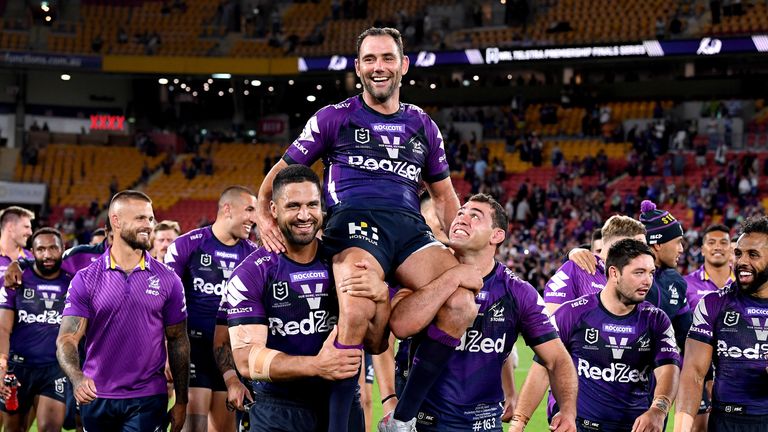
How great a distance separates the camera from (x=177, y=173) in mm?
43031

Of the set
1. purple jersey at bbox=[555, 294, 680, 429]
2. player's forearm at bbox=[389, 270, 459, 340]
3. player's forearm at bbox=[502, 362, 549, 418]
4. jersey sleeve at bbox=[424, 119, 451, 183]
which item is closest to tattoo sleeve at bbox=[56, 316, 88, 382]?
player's forearm at bbox=[389, 270, 459, 340]

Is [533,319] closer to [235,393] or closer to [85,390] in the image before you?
[235,393]

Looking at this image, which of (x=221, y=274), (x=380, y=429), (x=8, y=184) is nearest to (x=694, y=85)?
(x=8, y=184)

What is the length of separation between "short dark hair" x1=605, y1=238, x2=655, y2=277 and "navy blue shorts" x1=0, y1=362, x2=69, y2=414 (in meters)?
5.59

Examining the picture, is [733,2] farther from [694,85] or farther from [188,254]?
[188,254]

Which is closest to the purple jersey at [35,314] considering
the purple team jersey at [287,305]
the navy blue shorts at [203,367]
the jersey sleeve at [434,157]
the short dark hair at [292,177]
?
the navy blue shorts at [203,367]

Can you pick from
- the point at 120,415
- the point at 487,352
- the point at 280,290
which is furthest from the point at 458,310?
the point at 120,415

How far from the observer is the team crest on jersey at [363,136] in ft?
22.2

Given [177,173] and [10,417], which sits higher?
[177,173]

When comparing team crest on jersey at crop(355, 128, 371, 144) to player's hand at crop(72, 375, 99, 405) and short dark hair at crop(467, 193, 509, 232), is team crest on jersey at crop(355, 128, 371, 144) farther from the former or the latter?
player's hand at crop(72, 375, 99, 405)

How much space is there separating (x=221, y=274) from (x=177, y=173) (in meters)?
34.3

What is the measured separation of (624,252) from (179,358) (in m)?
3.40

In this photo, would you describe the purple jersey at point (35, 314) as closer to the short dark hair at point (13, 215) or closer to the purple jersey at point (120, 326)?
the short dark hair at point (13, 215)

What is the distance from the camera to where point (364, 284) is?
19.6 feet
